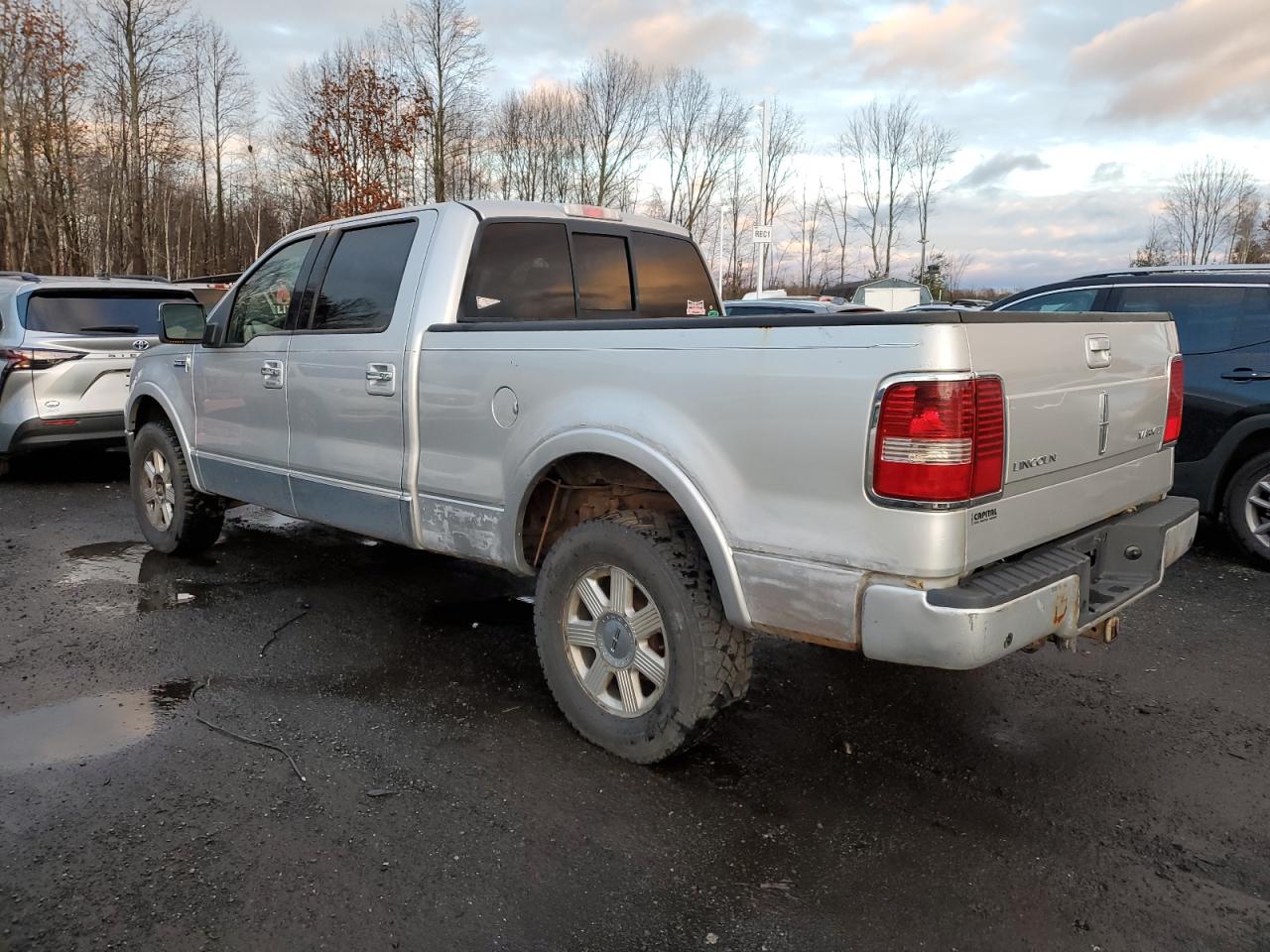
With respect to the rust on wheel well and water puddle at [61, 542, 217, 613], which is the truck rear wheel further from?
water puddle at [61, 542, 217, 613]

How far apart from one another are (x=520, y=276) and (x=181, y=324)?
7.83 ft

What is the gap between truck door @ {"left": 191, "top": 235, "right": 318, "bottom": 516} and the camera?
186 inches

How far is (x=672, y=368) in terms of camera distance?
2.92 m

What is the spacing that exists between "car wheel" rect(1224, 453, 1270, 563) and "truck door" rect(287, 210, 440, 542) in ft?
17.3

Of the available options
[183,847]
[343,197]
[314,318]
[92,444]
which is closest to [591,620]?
[183,847]

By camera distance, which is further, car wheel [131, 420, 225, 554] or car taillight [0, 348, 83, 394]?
car taillight [0, 348, 83, 394]

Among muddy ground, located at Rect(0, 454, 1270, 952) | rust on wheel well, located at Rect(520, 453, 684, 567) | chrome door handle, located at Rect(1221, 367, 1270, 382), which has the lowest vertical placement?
muddy ground, located at Rect(0, 454, 1270, 952)

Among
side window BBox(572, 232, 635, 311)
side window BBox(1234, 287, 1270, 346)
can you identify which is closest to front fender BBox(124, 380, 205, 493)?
Result: side window BBox(572, 232, 635, 311)

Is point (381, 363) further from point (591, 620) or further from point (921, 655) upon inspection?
point (921, 655)

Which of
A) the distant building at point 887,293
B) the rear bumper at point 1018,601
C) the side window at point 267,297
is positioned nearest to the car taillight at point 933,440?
the rear bumper at point 1018,601

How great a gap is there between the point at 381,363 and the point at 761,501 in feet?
6.56

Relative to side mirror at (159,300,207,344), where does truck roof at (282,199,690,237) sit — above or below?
above

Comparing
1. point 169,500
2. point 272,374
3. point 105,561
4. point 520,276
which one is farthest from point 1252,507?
point 105,561

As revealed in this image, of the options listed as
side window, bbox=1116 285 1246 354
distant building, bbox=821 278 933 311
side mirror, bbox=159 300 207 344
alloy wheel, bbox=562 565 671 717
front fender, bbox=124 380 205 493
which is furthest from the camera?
distant building, bbox=821 278 933 311
